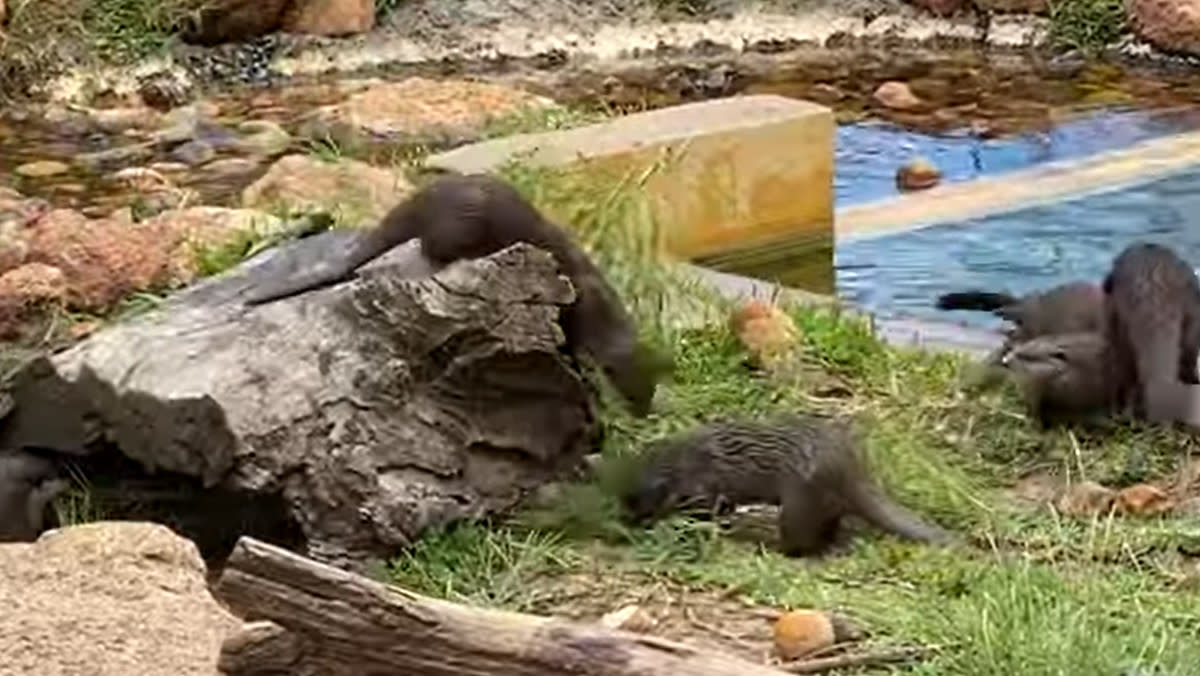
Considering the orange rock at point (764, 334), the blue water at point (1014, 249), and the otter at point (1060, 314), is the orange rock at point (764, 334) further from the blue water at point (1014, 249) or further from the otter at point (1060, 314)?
the blue water at point (1014, 249)

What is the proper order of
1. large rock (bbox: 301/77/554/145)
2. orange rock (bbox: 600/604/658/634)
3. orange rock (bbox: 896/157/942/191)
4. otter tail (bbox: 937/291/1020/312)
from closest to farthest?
orange rock (bbox: 600/604/658/634) → otter tail (bbox: 937/291/1020/312) → orange rock (bbox: 896/157/942/191) → large rock (bbox: 301/77/554/145)

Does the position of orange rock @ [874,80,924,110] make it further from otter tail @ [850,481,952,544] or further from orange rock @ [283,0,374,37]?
otter tail @ [850,481,952,544]

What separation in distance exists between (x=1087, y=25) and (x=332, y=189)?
5737mm

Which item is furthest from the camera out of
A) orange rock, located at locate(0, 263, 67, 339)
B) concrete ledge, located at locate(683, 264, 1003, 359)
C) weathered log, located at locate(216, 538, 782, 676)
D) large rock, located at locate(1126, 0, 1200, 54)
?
large rock, located at locate(1126, 0, 1200, 54)

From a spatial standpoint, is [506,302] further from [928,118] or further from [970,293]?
[928,118]

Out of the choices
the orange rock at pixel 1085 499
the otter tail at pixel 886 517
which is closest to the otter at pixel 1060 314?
the orange rock at pixel 1085 499

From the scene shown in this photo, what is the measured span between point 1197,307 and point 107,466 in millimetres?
2459

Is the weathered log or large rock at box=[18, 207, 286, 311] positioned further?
large rock at box=[18, 207, 286, 311]

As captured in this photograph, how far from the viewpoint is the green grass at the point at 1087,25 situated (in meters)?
12.5

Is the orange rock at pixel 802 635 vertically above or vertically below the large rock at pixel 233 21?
above

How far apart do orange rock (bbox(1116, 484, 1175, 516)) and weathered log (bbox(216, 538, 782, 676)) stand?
196 centimetres

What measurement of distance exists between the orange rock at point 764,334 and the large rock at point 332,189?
3.55 ft

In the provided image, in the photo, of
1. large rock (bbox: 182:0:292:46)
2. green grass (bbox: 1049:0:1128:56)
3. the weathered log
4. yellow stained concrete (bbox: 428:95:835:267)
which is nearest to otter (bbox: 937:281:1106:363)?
yellow stained concrete (bbox: 428:95:835:267)

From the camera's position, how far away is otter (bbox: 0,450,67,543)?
16.6 ft
